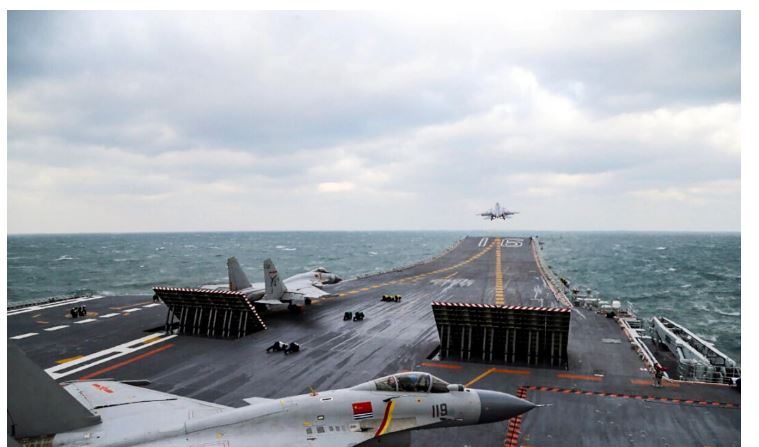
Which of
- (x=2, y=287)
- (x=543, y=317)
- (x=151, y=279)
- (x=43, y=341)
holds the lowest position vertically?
(x=151, y=279)

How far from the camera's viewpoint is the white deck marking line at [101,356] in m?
22.3

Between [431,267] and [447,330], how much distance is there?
4457 cm

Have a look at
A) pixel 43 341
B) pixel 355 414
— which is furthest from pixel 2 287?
pixel 43 341

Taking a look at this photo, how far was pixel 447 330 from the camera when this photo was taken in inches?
1002

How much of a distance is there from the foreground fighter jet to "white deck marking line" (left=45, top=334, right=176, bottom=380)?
9.93 meters

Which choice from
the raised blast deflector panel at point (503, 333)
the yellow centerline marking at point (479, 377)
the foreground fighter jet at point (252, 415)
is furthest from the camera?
the raised blast deflector panel at point (503, 333)

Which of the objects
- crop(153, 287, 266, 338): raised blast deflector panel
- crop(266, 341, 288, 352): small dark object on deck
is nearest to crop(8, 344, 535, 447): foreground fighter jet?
crop(266, 341, 288, 352): small dark object on deck

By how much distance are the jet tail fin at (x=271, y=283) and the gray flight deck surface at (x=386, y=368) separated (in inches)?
71.0

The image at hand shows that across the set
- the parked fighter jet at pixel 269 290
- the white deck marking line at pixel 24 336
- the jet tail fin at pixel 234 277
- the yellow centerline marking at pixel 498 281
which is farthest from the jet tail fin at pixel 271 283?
the yellow centerline marking at pixel 498 281

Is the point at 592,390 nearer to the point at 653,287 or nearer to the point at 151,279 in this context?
the point at 653,287

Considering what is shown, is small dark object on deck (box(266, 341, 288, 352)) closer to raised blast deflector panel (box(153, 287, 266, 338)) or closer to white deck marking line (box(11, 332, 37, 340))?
raised blast deflector panel (box(153, 287, 266, 338))

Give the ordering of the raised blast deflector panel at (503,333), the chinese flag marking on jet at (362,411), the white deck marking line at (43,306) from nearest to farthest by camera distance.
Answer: the chinese flag marking on jet at (362,411), the raised blast deflector panel at (503,333), the white deck marking line at (43,306)

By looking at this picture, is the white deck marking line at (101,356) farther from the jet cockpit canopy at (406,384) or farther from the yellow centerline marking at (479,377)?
the yellow centerline marking at (479,377)

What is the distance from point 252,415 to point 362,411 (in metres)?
3.04
